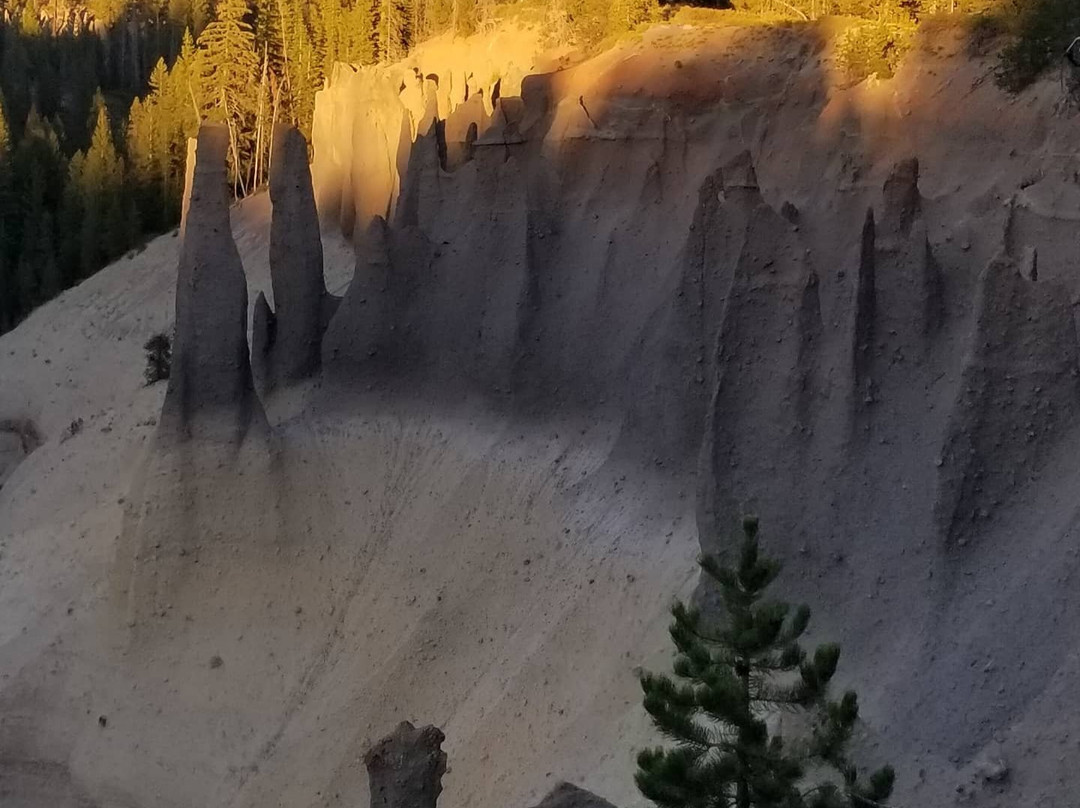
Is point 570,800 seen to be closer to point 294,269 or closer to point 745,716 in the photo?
point 745,716

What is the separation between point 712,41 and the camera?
58.5 ft

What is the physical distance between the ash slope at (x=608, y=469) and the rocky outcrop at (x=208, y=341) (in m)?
0.53

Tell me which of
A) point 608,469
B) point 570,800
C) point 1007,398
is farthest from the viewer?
point 608,469

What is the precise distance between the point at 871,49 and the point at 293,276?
9.73 meters

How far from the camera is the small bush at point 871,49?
1580cm

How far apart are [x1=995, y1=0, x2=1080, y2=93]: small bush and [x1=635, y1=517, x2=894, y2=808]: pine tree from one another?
26.5 feet

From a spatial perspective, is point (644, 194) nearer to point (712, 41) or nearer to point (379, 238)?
point (712, 41)

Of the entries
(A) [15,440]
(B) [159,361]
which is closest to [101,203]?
(A) [15,440]

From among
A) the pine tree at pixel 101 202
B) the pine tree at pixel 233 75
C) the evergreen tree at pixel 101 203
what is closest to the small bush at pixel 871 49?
the pine tree at pixel 233 75

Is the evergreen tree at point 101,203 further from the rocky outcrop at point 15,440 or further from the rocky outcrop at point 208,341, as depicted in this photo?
the rocky outcrop at point 208,341

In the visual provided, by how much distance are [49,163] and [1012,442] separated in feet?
159

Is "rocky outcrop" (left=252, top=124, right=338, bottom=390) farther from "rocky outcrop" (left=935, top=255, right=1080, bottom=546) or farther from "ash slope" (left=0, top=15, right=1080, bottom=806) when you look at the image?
"rocky outcrop" (left=935, top=255, right=1080, bottom=546)

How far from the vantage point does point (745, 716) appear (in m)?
7.93

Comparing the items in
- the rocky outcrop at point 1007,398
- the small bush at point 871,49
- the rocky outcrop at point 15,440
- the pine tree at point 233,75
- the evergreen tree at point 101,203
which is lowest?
the rocky outcrop at point 15,440
